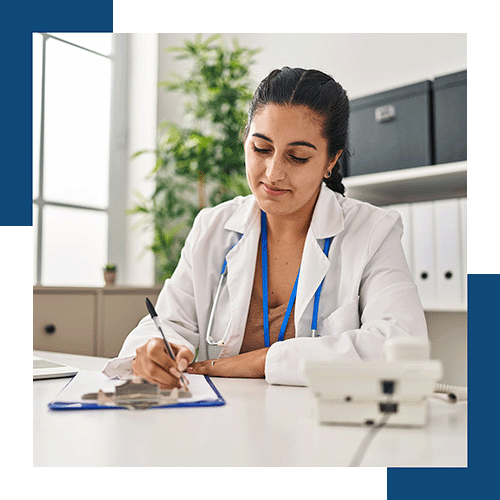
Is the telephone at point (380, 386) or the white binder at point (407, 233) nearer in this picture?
the telephone at point (380, 386)

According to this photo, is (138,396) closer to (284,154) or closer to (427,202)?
(284,154)

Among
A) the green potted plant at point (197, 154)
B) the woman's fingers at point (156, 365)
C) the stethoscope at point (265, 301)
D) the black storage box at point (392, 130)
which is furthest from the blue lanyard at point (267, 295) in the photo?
the green potted plant at point (197, 154)

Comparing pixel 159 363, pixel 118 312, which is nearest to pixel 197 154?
pixel 118 312

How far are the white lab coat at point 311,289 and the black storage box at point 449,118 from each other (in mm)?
350

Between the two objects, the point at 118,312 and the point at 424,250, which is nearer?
the point at 424,250

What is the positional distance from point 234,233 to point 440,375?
613mm

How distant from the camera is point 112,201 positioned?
53.8 inches

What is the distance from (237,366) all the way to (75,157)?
0.66m

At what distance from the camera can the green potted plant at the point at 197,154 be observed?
1.59 metres

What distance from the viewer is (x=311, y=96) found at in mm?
777

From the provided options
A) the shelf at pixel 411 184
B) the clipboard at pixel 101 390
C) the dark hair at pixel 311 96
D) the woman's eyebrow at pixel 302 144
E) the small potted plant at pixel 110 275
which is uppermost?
the dark hair at pixel 311 96

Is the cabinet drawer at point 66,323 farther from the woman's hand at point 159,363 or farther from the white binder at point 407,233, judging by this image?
the white binder at point 407,233

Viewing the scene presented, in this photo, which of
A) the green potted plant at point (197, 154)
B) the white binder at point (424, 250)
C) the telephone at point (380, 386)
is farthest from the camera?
the green potted plant at point (197, 154)

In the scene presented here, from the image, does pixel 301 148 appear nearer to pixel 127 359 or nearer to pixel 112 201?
pixel 127 359
